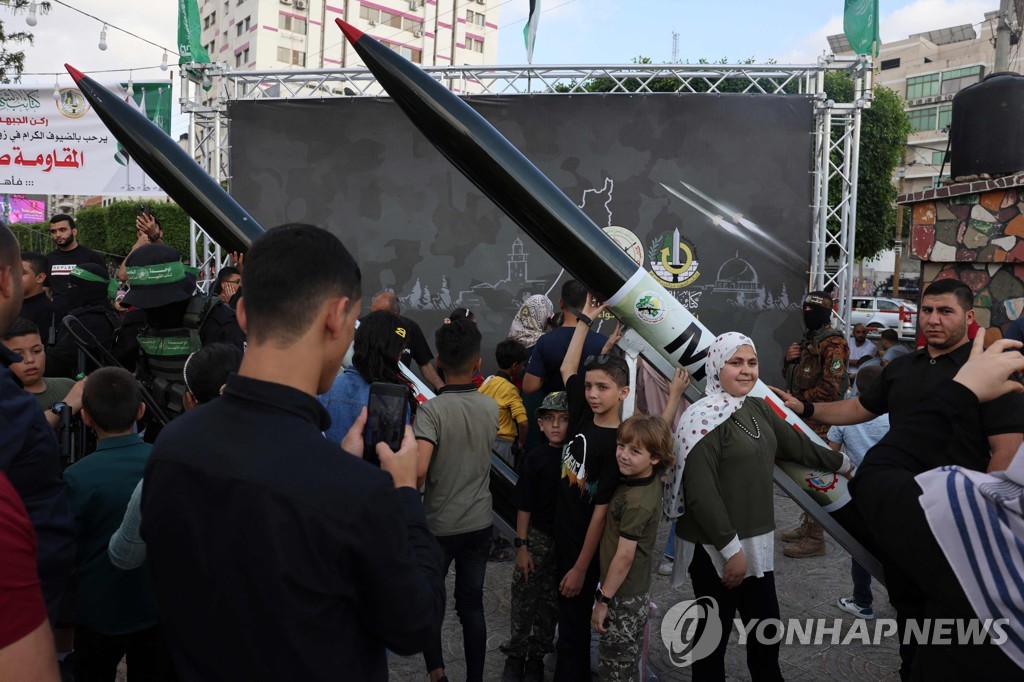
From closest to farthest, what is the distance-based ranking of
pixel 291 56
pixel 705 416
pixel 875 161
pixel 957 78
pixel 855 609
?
pixel 705 416, pixel 855 609, pixel 875 161, pixel 957 78, pixel 291 56

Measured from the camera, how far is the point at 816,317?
5.63 m

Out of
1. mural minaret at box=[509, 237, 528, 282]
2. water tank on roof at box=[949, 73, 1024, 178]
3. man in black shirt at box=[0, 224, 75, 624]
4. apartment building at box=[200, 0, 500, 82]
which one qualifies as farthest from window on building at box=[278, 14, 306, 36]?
man in black shirt at box=[0, 224, 75, 624]

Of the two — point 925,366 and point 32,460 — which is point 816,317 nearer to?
point 925,366

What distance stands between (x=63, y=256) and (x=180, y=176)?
2.37 metres

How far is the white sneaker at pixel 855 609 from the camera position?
4.36 metres

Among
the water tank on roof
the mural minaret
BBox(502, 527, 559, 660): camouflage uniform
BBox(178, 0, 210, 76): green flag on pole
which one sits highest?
BBox(178, 0, 210, 76): green flag on pole

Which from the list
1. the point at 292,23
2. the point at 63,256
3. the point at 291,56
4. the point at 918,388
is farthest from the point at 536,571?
the point at 292,23

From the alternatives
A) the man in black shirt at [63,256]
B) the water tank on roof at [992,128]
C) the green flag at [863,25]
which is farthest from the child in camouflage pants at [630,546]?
the green flag at [863,25]

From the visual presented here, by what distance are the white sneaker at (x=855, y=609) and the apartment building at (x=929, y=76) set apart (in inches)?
1663

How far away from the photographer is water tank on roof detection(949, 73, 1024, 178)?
21.9ft

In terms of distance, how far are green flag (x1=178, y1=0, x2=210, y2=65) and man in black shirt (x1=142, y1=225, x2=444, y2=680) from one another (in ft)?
31.3

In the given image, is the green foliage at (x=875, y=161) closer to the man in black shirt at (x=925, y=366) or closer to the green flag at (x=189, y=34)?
the green flag at (x=189, y=34)

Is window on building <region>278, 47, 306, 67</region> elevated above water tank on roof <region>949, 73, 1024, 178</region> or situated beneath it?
elevated above

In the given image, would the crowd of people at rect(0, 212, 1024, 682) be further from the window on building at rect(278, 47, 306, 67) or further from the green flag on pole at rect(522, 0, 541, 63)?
the window on building at rect(278, 47, 306, 67)
